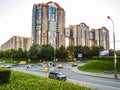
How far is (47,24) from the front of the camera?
4122 inches

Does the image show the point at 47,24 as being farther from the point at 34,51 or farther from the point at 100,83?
the point at 100,83

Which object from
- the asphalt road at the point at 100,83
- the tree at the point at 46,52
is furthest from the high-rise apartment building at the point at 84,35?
the asphalt road at the point at 100,83

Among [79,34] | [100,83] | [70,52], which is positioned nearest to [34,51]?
[70,52]

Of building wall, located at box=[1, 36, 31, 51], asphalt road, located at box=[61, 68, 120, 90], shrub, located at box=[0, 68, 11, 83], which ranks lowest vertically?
asphalt road, located at box=[61, 68, 120, 90]

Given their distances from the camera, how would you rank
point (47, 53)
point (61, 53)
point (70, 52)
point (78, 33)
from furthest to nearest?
point (78, 33)
point (70, 52)
point (61, 53)
point (47, 53)

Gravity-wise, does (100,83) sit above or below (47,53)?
below

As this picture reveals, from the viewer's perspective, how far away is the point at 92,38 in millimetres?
131750

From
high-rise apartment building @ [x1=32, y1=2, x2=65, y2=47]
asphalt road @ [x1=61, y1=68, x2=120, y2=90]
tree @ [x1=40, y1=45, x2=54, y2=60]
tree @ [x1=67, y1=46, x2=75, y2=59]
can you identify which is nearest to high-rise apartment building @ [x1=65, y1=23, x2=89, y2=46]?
high-rise apartment building @ [x1=32, y1=2, x2=65, y2=47]

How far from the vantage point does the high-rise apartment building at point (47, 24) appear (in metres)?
103

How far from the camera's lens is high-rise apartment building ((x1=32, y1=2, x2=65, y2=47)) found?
339 feet

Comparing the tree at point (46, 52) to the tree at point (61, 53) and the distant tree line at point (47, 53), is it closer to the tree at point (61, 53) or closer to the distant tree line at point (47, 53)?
the distant tree line at point (47, 53)

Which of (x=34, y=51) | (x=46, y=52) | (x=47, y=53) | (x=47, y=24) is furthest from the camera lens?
(x=47, y=24)

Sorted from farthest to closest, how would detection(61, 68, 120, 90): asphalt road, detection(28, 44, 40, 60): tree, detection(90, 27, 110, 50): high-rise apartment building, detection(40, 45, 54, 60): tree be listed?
detection(90, 27, 110, 50): high-rise apartment building → detection(40, 45, 54, 60): tree → detection(28, 44, 40, 60): tree → detection(61, 68, 120, 90): asphalt road

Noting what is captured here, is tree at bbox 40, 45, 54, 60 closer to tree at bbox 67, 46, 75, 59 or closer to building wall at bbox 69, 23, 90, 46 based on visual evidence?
tree at bbox 67, 46, 75, 59
